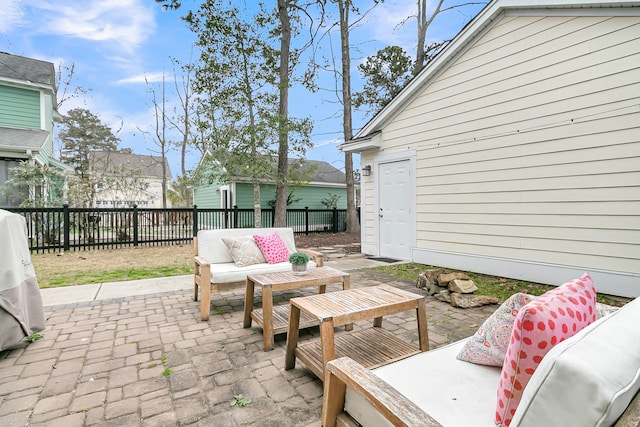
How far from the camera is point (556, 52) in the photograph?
4605 millimetres

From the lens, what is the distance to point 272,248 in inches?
161

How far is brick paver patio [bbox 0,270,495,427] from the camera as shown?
1.86 m

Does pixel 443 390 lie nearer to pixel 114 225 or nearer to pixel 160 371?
pixel 160 371

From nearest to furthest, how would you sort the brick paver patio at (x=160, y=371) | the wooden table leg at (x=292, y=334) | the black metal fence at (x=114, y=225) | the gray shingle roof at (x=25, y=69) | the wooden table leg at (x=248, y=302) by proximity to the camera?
the brick paver patio at (x=160, y=371) → the wooden table leg at (x=292, y=334) → the wooden table leg at (x=248, y=302) → the black metal fence at (x=114, y=225) → the gray shingle roof at (x=25, y=69)

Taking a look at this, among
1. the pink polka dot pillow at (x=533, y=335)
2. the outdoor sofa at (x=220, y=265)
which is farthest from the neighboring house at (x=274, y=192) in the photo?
the pink polka dot pillow at (x=533, y=335)

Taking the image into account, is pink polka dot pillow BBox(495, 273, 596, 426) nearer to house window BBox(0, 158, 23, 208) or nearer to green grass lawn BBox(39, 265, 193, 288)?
green grass lawn BBox(39, 265, 193, 288)

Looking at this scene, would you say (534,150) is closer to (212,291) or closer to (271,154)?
(212,291)

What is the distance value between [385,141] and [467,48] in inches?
91.6

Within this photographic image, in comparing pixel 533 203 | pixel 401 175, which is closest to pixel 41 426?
pixel 533 203

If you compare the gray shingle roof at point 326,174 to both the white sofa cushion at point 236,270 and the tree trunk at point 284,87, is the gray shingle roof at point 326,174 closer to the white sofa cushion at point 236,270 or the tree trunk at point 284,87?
the tree trunk at point 284,87

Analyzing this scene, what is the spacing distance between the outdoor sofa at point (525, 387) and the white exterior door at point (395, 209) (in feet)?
17.1

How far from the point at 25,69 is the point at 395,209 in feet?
44.5

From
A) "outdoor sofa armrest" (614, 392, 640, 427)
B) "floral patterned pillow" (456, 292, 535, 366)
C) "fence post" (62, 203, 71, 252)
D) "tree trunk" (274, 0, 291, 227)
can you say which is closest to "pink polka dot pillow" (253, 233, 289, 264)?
"floral patterned pillow" (456, 292, 535, 366)

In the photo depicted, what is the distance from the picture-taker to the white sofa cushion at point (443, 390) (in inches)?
47.5
